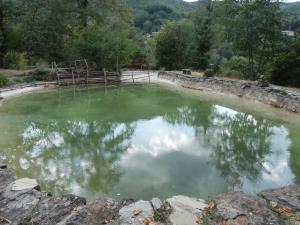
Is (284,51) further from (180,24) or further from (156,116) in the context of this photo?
(180,24)

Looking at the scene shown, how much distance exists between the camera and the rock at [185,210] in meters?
4.35

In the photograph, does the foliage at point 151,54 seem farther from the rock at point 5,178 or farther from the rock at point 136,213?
the rock at point 136,213

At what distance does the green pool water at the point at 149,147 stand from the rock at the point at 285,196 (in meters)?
0.83

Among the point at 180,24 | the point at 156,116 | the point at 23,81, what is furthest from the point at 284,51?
the point at 23,81

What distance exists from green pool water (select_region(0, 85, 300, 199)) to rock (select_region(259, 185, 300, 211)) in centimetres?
83

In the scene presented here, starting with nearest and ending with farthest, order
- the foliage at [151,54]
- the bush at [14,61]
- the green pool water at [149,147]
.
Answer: the green pool water at [149,147], the bush at [14,61], the foliage at [151,54]

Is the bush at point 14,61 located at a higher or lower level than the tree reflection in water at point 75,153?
higher

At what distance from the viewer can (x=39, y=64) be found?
22.3 m

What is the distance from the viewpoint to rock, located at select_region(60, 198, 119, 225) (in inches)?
177

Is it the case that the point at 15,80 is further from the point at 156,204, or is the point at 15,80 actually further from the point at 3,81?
the point at 156,204

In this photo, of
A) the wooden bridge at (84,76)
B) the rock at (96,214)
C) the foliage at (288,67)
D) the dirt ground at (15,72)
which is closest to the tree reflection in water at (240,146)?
the rock at (96,214)

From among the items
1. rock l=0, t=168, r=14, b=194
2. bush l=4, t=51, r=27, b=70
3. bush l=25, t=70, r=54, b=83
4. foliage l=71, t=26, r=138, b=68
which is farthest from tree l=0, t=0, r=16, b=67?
rock l=0, t=168, r=14, b=194

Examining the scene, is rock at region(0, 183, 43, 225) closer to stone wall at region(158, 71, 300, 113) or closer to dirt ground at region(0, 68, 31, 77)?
stone wall at region(158, 71, 300, 113)

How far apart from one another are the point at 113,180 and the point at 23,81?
15186 millimetres
